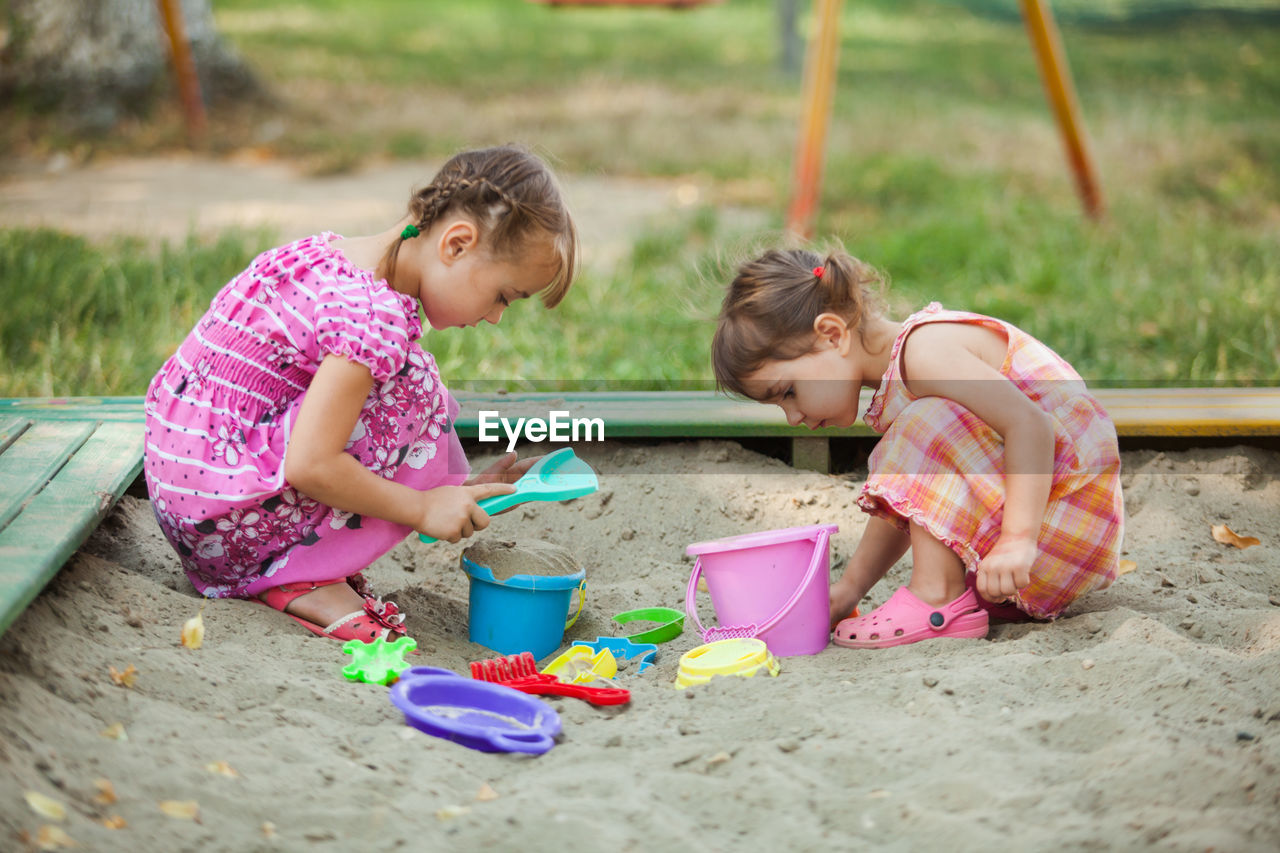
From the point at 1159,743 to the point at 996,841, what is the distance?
12.8 inches

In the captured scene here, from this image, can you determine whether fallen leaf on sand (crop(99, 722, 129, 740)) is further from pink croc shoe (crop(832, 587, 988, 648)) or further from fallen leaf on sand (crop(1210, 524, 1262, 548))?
fallen leaf on sand (crop(1210, 524, 1262, 548))

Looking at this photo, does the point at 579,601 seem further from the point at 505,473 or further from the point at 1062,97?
the point at 1062,97

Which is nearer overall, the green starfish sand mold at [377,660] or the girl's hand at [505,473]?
the green starfish sand mold at [377,660]

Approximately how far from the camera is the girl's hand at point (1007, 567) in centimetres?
193

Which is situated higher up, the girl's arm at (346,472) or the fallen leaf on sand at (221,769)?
the girl's arm at (346,472)

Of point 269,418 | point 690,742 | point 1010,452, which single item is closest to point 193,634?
point 269,418

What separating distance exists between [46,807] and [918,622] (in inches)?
53.5

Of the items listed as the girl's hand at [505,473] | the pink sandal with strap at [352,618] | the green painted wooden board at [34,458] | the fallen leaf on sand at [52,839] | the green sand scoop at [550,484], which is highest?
the green painted wooden board at [34,458]

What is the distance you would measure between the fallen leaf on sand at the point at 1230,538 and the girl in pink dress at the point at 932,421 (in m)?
0.47

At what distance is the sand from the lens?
55.6 inches

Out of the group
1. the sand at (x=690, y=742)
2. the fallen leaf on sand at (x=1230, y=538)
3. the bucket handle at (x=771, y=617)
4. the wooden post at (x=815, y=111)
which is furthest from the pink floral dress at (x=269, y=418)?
the wooden post at (x=815, y=111)

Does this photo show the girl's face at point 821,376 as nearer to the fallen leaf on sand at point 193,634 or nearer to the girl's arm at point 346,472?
the girl's arm at point 346,472

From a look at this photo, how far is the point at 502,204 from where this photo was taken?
2051 millimetres

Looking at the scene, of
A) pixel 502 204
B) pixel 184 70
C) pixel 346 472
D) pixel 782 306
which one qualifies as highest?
pixel 184 70
